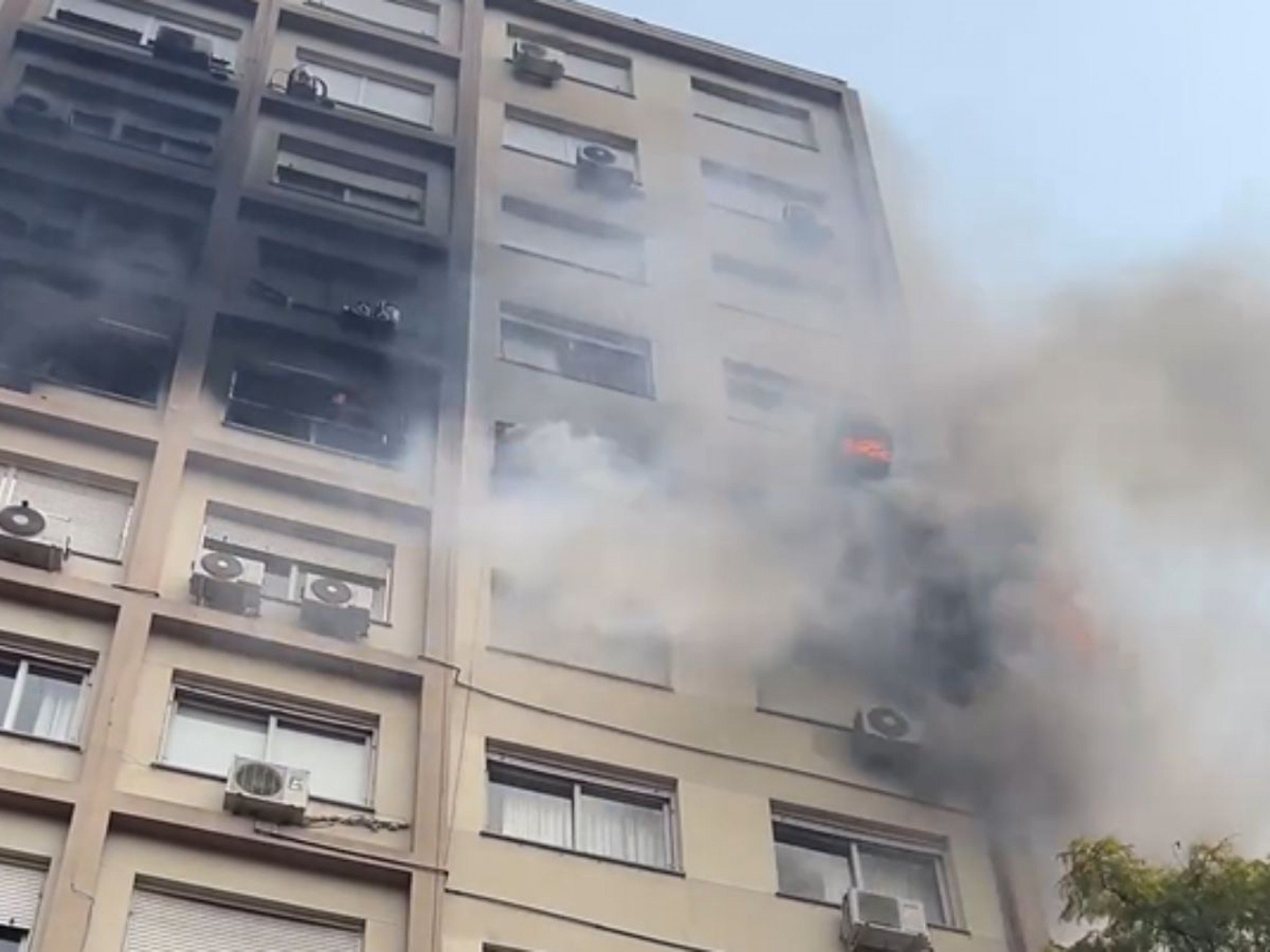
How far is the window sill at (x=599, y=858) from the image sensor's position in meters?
13.6

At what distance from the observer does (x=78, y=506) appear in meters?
15.1

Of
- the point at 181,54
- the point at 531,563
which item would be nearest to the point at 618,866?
the point at 531,563

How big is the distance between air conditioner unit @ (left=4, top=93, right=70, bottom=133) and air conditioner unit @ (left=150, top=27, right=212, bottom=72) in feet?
6.73

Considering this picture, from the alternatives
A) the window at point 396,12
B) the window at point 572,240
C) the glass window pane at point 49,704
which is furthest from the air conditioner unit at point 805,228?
the glass window pane at point 49,704

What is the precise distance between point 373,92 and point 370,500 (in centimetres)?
838

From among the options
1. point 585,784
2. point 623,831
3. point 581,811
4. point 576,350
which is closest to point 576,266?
point 576,350

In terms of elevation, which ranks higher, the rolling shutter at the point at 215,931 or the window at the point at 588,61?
the window at the point at 588,61

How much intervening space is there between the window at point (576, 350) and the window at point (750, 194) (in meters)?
3.90

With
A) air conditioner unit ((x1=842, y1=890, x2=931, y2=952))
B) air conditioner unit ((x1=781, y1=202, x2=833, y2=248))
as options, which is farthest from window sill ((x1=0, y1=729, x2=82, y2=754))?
air conditioner unit ((x1=781, y1=202, x2=833, y2=248))

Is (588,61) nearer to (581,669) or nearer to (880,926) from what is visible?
(581,669)

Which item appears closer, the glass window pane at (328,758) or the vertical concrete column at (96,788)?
the vertical concrete column at (96,788)

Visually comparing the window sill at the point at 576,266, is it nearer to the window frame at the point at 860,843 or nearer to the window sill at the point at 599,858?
the window frame at the point at 860,843

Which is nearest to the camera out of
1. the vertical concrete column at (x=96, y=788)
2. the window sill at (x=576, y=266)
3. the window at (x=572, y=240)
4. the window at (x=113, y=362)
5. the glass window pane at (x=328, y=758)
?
the vertical concrete column at (x=96, y=788)

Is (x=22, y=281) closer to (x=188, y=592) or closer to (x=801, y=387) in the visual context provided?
(x=188, y=592)
